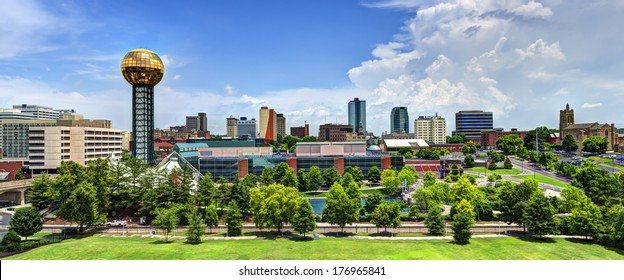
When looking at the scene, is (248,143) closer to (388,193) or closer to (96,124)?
(96,124)

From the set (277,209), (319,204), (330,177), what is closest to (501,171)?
(330,177)

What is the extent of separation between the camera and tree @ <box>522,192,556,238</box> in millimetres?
36875

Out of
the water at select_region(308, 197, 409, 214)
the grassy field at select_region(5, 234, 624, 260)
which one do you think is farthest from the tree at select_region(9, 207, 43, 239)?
the water at select_region(308, 197, 409, 214)

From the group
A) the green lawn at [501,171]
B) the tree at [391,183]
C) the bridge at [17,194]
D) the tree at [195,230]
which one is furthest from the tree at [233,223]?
the green lawn at [501,171]

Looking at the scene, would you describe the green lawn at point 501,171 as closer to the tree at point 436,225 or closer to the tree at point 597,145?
the tree at point 597,145

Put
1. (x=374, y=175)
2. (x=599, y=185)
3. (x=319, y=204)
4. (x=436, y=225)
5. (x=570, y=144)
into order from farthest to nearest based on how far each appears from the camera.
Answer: (x=570, y=144)
(x=374, y=175)
(x=319, y=204)
(x=599, y=185)
(x=436, y=225)

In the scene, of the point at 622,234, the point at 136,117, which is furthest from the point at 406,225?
the point at 136,117

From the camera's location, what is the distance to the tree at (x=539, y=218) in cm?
3688

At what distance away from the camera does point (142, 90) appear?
75312 millimetres

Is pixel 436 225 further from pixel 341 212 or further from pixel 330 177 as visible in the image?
pixel 330 177

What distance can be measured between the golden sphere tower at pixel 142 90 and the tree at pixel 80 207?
3599 centimetres

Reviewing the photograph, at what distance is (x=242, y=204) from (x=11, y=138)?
103m

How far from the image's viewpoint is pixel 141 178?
51156mm

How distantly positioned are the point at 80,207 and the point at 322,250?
85.9 ft
